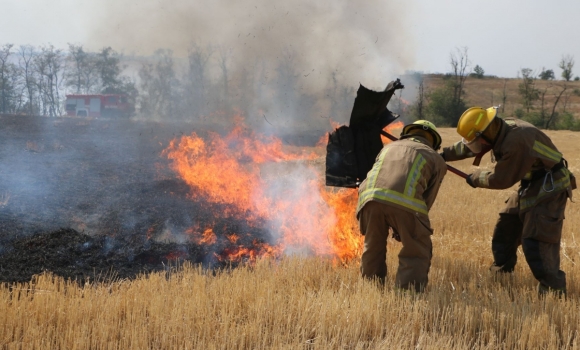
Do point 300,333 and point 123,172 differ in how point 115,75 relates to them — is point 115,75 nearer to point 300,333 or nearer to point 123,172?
point 123,172

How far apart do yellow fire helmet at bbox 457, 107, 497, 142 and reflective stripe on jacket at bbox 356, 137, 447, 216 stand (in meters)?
0.73

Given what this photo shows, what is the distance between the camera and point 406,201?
4488 millimetres

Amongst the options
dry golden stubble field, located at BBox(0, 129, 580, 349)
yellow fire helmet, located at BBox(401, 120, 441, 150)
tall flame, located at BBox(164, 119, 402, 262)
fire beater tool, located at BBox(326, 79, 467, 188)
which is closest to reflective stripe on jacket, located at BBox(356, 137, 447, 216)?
yellow fire helmet, located at BBox(401, 120, 441, 150)

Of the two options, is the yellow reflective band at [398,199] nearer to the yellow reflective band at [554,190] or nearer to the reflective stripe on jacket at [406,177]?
the reflective stripe on jacket at [406,177]

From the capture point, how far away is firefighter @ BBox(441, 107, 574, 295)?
5.01 m

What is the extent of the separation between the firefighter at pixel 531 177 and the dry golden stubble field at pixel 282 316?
340 mm

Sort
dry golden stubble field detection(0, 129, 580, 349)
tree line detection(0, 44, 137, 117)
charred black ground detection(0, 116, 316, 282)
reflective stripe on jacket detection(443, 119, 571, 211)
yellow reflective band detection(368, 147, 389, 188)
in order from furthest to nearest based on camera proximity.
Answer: tree line detection(0, 44, 137, 117) → charred black ground detection(0, 116, 316, 282) → reflective stripe on jacket detection(443, 119, 571, 211) → yellow reflective band detection(368, 147, 389, 188) → dry golden stubble field detection(0, 129, 580, 349)

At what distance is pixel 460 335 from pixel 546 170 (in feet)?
7.65

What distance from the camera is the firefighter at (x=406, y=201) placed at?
452 centimetres

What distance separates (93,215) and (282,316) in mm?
6081

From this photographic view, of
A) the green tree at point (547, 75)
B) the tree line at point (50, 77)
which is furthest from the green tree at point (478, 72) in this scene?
the tree line at point (50, 77)

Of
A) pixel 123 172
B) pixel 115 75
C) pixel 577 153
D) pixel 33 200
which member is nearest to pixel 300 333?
pixel 33 200

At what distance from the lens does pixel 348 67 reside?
15.6 m

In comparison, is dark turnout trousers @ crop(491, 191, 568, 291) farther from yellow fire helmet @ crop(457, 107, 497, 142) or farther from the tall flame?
the tall flame
